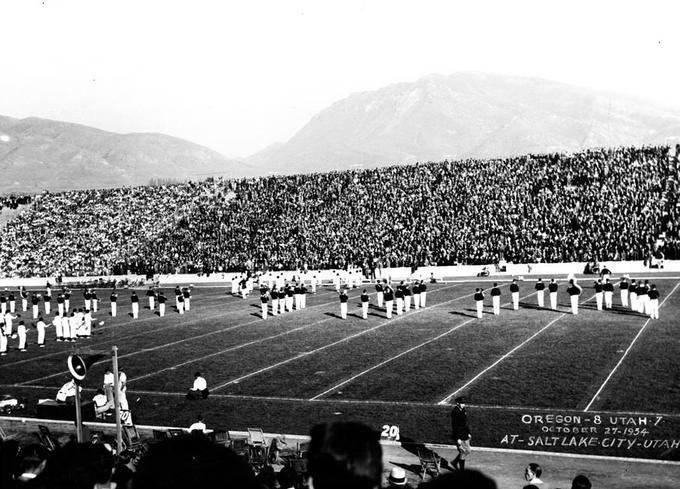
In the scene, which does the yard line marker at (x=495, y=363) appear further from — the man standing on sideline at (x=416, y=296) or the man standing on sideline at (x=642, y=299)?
the man standing on sideline at (x=416, y=296)

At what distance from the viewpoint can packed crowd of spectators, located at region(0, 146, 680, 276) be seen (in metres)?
44.1

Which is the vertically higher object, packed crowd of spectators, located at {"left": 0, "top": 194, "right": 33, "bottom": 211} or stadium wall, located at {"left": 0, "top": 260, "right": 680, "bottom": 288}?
packed crowd of spectators, located at {"left": 0, "top": 194, "right": 33, "bottom": 211}

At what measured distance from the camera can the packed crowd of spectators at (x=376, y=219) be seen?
145 feet

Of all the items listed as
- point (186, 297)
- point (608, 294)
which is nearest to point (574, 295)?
point (608, 294)

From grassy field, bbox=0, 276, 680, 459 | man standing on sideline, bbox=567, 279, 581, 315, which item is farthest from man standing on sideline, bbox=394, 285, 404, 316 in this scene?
man standing on sideline, bbox=567, 279, 581, 315

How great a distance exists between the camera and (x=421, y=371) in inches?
747

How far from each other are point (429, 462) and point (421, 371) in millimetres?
7491

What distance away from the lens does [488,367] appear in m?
18.9

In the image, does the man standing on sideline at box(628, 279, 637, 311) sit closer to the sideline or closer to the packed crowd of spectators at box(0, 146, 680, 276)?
the packed crowd of spectators at box(0, 146, 680, 276)

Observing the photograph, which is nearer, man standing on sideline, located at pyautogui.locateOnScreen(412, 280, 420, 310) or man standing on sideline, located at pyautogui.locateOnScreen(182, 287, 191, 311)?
man standing on sideline, located at pyautogui.locateOnScreen(412, 280, 420, 310)

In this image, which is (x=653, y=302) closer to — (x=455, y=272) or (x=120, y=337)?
(x=120, y=337)

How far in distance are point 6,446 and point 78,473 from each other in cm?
96

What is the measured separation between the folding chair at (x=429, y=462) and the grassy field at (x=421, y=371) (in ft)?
5.95

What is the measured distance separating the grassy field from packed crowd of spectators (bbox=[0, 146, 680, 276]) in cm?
1323
